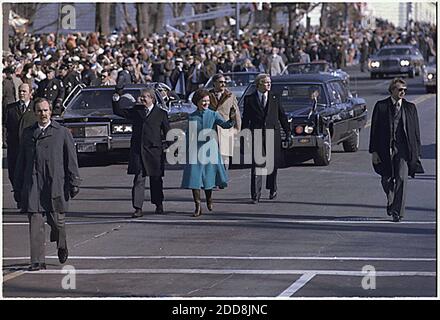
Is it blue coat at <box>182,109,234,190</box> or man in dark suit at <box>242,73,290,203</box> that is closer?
blue coat at <box>182,109,234,190</box>

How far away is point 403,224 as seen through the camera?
1427cm

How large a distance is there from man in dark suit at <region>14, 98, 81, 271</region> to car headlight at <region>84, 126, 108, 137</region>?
33.0 ft

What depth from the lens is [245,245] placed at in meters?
13.0

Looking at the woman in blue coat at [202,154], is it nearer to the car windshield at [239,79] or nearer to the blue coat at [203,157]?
the blue coat at [203,157]

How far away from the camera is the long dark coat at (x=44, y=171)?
11594 millimetres

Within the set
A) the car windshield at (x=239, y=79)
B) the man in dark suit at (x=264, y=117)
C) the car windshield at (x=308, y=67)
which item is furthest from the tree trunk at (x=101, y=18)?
the man in dark suit at (x=264, y=117)

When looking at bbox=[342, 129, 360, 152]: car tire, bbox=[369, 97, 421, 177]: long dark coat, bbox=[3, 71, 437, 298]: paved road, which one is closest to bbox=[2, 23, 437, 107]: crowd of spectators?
bbox=[342, 129, 360, 152]: car tire

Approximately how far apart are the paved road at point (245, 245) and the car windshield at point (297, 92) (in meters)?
2.32

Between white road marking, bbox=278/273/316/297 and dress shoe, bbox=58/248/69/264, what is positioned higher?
dress shoe, bbox=58/248/69/264

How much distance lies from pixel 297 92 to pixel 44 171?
1048cm

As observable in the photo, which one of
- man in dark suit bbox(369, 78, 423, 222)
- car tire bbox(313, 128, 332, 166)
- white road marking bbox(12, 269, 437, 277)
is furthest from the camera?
car tire bbox(313, 128, 332, 166)

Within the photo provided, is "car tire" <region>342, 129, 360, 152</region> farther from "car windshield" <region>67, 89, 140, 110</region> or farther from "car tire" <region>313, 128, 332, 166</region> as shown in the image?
"car windshield" <region>67, 89, 140, 110</region>

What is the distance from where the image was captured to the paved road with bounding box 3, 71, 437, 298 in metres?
10.7
